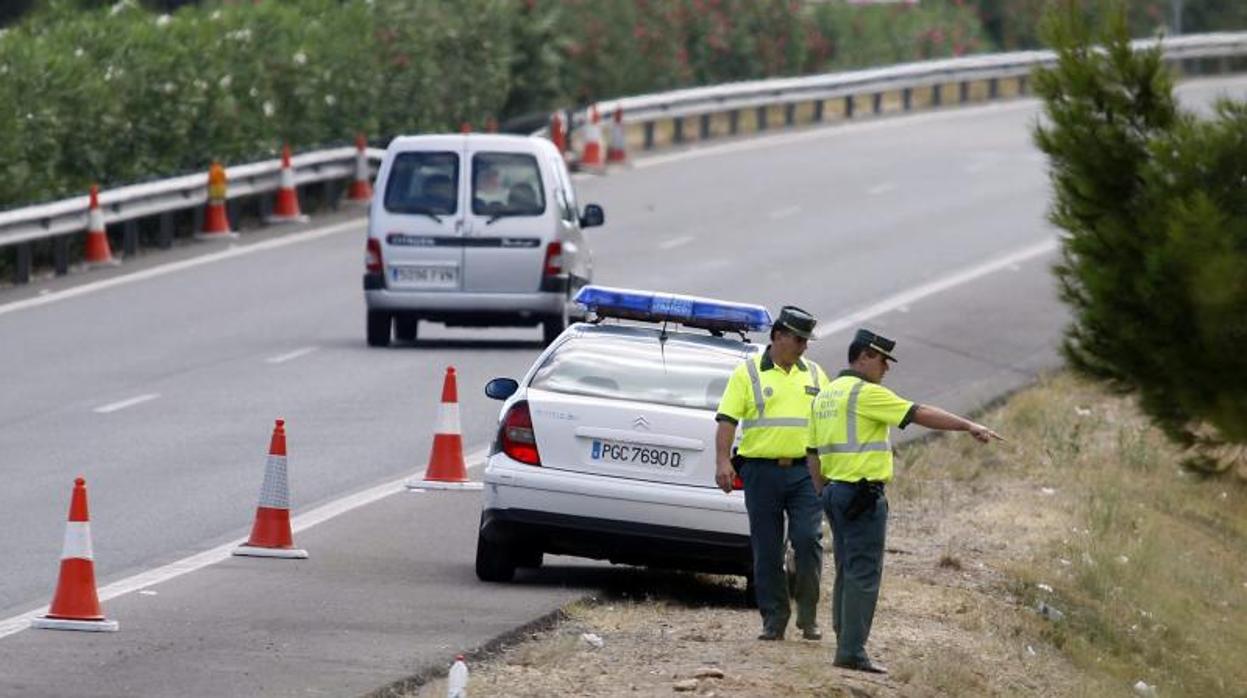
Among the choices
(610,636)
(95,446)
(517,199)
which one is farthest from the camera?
(517,199)

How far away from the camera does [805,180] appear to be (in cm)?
4381

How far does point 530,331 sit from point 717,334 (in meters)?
13.6

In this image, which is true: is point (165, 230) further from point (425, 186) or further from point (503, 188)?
point (503, 188)

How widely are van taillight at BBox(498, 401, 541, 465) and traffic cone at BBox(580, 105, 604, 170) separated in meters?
29.7

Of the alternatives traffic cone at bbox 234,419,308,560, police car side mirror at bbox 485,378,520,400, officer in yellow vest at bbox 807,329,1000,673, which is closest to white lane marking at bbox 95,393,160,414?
traffic cone at bbox 234,419,308,560

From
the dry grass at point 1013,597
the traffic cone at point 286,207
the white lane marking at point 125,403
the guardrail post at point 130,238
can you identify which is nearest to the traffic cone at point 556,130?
the traffic cone at point 286,207

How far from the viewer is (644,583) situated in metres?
14.9

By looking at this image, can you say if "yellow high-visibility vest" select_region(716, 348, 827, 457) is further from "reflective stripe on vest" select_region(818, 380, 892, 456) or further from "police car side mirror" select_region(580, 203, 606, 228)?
"police car side mirror" select_region(580, 203, 606, 228)

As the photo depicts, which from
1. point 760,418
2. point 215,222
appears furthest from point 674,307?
point 215,222

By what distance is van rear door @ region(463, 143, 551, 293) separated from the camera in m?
25.7

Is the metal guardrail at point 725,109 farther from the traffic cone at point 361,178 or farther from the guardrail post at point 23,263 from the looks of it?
the traffic cone at point 361,178

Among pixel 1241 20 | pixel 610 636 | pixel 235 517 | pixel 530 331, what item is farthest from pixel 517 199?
pixel 1241 20

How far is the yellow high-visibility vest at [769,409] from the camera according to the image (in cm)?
1259

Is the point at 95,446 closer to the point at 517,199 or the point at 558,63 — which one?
the point at 517,199
